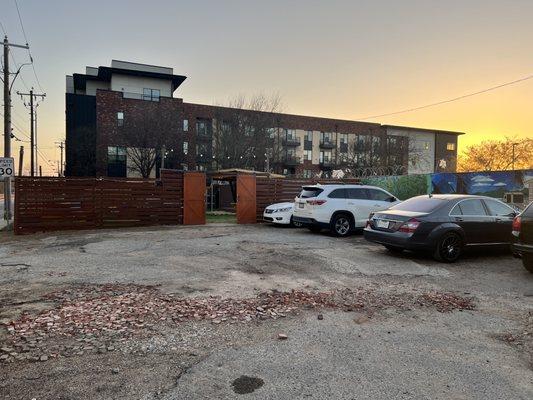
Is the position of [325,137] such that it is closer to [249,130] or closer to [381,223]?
[249,130]

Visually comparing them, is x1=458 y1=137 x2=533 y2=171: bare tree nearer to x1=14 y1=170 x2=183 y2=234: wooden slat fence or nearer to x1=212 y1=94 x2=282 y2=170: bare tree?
x1=212 y1=94 x2=282 y2=170: bare tree

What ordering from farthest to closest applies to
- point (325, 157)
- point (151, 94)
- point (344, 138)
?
point (344, 138) < point (325, 157) < point (151, 94)

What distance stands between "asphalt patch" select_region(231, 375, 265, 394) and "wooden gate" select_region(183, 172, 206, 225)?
1419 cm

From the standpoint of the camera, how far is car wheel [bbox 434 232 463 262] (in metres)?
9.15

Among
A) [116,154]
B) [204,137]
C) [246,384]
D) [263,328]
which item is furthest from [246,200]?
[204,137]

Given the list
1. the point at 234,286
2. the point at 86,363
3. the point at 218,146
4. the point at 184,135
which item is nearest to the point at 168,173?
the point at 234,286

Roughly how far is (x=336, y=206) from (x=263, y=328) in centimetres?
910

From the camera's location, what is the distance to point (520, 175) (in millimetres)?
14703

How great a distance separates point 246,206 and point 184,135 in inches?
1106

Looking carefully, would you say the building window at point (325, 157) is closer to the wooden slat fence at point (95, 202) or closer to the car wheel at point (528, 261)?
the wooden slat fence at point (95, 202)

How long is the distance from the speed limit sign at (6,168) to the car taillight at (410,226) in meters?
16.5

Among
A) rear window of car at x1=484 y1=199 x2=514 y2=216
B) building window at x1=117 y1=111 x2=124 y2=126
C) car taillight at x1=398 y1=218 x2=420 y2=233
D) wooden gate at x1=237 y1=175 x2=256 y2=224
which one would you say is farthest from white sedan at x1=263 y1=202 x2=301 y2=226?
building window at x1=117 y1=111 x2=124 y2=126

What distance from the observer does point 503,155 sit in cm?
6319

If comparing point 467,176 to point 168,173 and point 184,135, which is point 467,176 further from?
point 184,135
